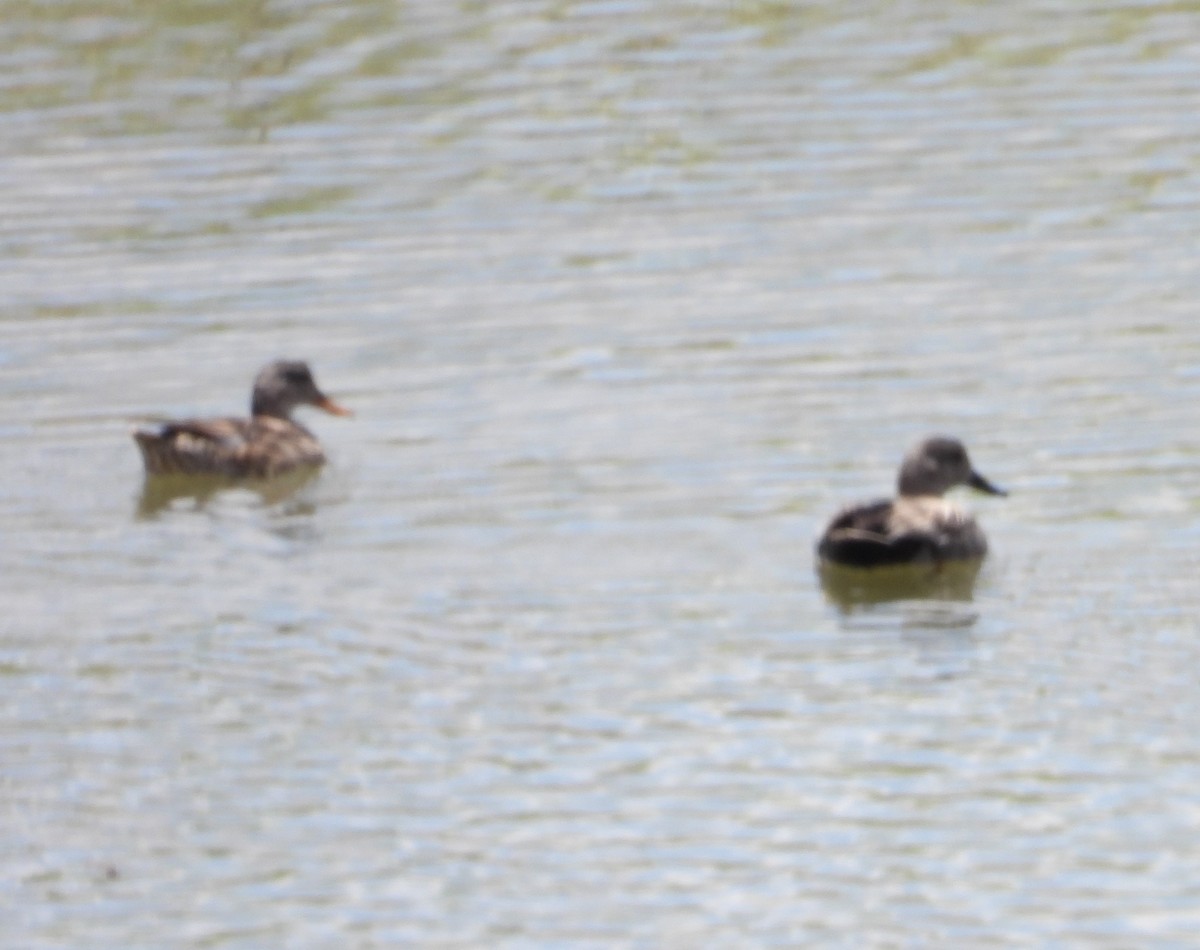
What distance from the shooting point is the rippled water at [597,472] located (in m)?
10.0

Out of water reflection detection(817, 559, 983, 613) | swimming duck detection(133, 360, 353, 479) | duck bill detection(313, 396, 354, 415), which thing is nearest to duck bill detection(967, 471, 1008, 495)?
water reflection detection(817, 559, 983, 613)

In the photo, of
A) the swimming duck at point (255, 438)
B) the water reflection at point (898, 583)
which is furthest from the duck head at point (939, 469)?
the swimming duck at point (255, 438)

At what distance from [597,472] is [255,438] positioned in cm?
174

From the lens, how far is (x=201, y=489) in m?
14.8

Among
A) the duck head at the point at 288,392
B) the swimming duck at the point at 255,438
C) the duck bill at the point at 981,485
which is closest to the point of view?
the duck bill at the point at 981,485

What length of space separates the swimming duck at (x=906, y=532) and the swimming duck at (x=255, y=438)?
2837mm

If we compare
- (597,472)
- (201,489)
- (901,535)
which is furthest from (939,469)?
(201,489)

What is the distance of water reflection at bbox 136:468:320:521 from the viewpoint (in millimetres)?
14523

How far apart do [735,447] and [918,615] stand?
1.85 metres

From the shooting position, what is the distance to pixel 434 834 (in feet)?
33.6

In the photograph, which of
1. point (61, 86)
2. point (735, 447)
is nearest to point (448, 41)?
point (61, 86)

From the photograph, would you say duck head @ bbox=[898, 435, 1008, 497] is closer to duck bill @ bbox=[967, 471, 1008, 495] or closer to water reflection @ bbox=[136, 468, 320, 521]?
duck bill @ bbox=[967, 471, 1008, 495]

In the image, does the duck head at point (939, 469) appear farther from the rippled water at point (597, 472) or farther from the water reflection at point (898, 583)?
the water reflection at point (898, 583)

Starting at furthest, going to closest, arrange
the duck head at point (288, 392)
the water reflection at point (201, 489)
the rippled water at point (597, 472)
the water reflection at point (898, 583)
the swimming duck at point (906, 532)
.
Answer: the duck head at point (288, 392) < the water reflection at point (201, 489) < the swimming duck at point (906, 532) < the water reflection at point (898, 583) < the rippled water at point (597, 472)
